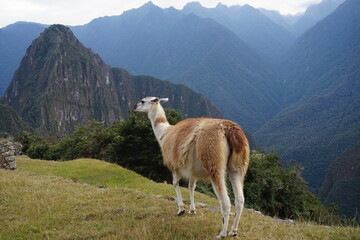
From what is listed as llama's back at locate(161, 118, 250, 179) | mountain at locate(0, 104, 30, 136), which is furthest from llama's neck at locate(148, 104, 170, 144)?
mountain at locate(0, 104, 30, 136)

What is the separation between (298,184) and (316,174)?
7733 cm

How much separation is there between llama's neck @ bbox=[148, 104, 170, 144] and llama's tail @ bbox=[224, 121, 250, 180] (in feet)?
7.88

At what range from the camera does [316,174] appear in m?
90.9

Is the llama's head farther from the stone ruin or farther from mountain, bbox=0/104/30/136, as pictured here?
mountain, bbox=0/104/30/136

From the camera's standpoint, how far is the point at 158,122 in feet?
24.5

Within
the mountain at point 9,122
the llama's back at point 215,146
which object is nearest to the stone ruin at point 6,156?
the llama's back at point 215,146

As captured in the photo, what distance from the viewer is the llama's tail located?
4.84 m

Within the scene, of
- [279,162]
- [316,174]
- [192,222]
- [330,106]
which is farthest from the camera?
[330,106]

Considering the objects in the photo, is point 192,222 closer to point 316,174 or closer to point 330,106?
point 316,174

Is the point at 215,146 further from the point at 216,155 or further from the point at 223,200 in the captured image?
the point at 223,200

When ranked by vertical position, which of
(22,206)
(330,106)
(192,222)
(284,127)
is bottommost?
(284,127)

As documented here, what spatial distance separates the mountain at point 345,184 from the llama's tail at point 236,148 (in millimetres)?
52016

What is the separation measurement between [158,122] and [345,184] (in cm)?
6781

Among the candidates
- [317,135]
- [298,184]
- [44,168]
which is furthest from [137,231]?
[317,135]
